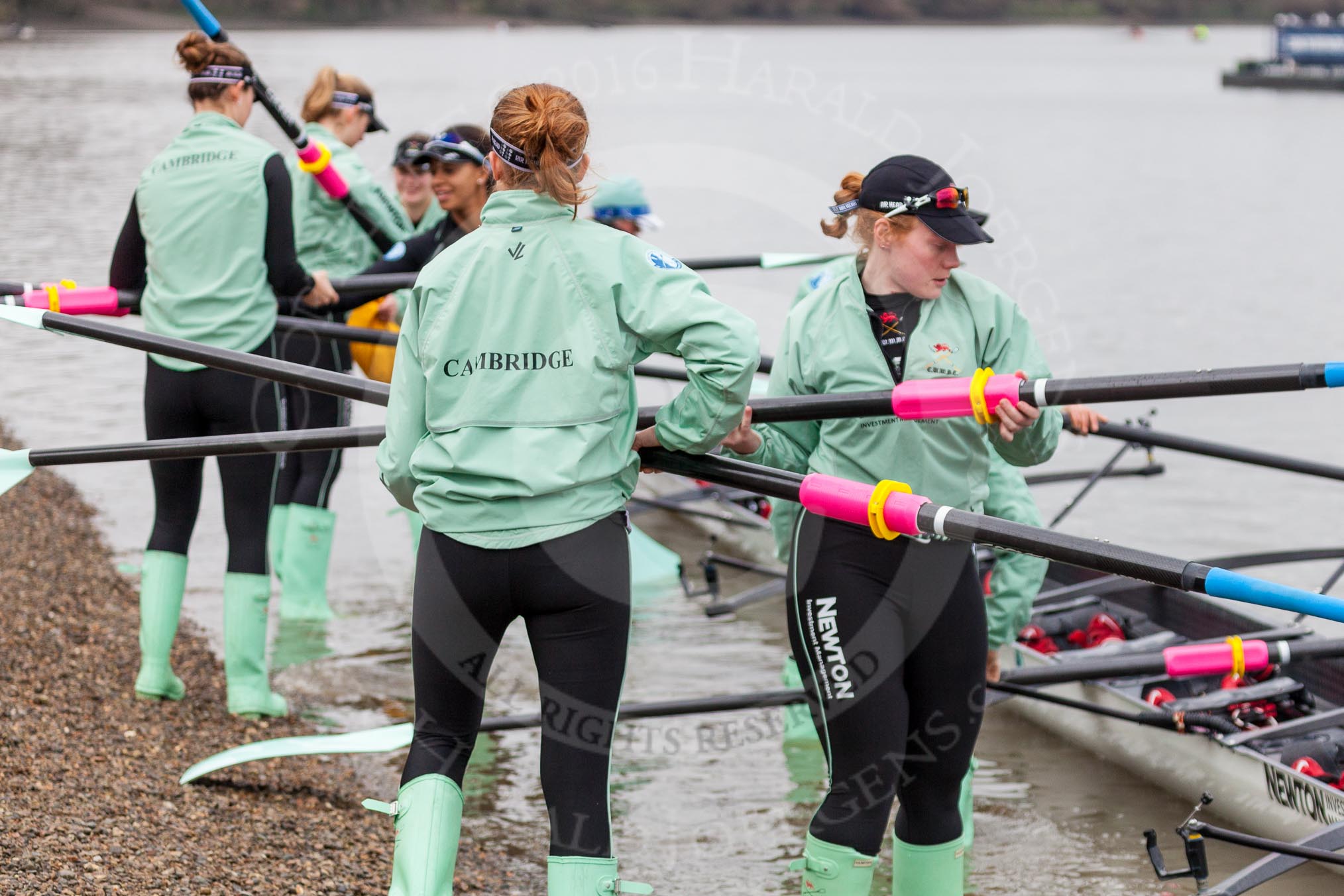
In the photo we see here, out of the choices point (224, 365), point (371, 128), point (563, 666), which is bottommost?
point (563, 666)

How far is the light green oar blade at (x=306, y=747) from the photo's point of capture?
15.6ft

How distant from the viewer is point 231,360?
416 cm

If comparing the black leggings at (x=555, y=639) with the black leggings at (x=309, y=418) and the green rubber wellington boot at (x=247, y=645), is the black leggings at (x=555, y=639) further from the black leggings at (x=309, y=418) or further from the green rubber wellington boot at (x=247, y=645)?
the black leggings at (x=309, y=418)

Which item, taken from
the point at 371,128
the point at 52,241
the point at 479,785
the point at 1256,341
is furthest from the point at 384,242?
the point at 52,241

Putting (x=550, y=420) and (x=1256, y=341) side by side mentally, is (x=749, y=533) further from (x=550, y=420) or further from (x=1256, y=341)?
(x=1256, y=341)

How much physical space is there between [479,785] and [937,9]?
101 metres

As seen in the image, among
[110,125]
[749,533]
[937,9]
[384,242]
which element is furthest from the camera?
[937,9]

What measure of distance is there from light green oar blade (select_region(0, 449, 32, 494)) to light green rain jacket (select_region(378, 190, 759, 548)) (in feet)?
6.19

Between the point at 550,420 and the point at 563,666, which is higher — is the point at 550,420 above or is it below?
above

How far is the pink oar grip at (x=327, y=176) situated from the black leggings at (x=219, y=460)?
4.34 feet

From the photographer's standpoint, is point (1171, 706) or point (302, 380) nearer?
point (302, 380)

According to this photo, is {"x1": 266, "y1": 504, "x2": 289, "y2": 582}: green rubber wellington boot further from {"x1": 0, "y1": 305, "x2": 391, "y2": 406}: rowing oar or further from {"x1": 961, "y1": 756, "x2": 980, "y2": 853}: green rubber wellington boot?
{"x1": 961, "y1": 756, "x2": 980, "y2": 853}: green rubber wellington boot

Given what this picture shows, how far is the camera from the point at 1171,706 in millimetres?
5340

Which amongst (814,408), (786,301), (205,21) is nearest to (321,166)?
(205,21)
